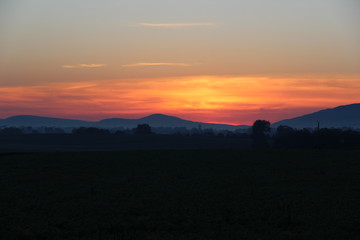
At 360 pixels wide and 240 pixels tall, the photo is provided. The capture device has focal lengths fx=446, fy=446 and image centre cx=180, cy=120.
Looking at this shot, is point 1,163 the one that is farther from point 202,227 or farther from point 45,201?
point 202,227

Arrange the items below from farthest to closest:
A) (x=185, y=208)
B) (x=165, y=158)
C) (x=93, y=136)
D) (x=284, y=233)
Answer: (x=93, y=136) → (x=165, y=158) → (x=185, y=208) → (x=284, y=233)

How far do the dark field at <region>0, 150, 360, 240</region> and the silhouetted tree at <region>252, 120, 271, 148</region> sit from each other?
82.5m

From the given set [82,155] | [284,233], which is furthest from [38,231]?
[82,155]

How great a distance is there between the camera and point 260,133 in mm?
134250

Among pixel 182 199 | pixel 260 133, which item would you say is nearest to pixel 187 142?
pixel 260 133

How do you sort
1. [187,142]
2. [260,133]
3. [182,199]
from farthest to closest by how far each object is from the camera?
[260,133] < [187,142] < [182,199]

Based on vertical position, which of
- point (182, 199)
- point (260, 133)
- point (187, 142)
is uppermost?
point (260, 133)

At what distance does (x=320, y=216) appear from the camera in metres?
20.8

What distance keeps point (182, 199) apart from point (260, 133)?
11159 centimetres

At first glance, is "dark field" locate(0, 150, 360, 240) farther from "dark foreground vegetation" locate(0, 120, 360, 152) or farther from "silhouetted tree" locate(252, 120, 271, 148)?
"silhouetted tree" locate(252, 120, 271, 148)

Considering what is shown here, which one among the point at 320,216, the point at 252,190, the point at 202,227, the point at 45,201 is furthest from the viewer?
the point at 252,190

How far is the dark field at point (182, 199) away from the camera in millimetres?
18797

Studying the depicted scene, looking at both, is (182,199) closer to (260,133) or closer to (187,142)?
(187,142)

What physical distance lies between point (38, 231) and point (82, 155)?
1335 inches
